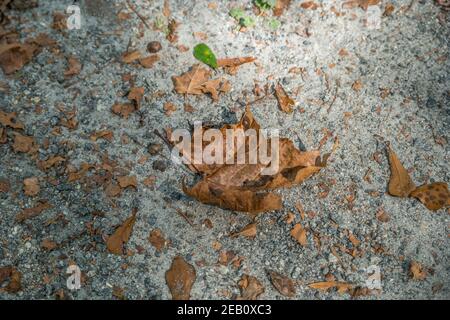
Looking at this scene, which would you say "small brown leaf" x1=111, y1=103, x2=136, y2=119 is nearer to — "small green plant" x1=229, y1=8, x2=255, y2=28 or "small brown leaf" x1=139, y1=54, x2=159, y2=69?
"small brown leaf" x1=139, y1=54, x2=159, y2=69

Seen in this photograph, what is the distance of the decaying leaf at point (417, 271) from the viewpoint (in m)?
2.49

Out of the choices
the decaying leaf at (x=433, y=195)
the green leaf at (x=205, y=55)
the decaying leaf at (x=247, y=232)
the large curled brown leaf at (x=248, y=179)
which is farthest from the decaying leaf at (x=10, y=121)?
the decaying leaf at (x=433, y=195)

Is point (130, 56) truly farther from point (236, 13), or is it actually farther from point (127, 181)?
point (127, 181)

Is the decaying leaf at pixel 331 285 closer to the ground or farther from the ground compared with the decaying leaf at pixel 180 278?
farther from the ground

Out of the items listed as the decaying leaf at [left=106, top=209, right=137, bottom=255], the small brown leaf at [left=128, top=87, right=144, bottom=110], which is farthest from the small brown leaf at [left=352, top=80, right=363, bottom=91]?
the decaying leaf at [left=106, top=209, right=137, bottom=255]

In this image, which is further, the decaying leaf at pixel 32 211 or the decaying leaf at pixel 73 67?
the decaying leaf at pixel 73 67

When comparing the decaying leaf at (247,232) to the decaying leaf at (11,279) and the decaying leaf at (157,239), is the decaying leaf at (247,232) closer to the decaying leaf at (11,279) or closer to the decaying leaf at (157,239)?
the decaying leaf at (157,239)

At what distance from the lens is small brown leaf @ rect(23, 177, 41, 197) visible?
8.45 feet

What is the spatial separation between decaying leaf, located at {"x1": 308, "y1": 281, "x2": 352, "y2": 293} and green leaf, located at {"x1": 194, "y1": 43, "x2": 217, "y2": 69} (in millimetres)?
1624

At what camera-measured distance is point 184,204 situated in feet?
8.55

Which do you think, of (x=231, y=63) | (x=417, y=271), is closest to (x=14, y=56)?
(x=231, y=63)

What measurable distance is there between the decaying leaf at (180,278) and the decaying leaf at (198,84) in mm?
1153
